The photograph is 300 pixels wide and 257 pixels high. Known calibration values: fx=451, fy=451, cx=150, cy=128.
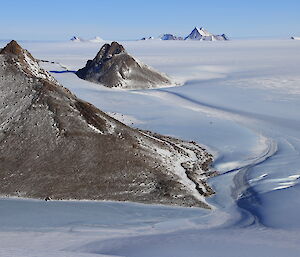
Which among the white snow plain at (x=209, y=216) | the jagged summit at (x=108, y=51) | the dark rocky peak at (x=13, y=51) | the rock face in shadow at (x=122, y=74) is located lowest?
the white snow plain at (x=209, y=216)

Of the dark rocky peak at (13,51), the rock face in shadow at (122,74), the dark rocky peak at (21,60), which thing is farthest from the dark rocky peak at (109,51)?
the dark rocky peak at (13,51)

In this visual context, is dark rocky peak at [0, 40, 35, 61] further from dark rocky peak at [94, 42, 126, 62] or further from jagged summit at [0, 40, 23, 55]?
dark rocky peak at [94, 42, 126, 62]

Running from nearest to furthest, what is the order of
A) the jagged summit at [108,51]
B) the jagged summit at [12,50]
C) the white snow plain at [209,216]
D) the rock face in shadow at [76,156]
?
1. the white snow plain at [209,216]
2. the rock face in shadow at [76,156]
3. the jagged summit at [12,50]
4. the jagged summit at [108,51]

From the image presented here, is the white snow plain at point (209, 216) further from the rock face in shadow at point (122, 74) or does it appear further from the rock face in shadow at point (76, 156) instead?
the rock face in shadow at point (122, 74)

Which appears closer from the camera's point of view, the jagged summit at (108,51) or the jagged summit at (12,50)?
the jagged summit at (12,50)

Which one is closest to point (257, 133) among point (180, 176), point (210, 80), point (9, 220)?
point (180, 176)

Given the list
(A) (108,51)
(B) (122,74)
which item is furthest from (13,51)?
(A) (108,51)

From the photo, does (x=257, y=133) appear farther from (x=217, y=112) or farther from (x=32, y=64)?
(x=32, y=64)
